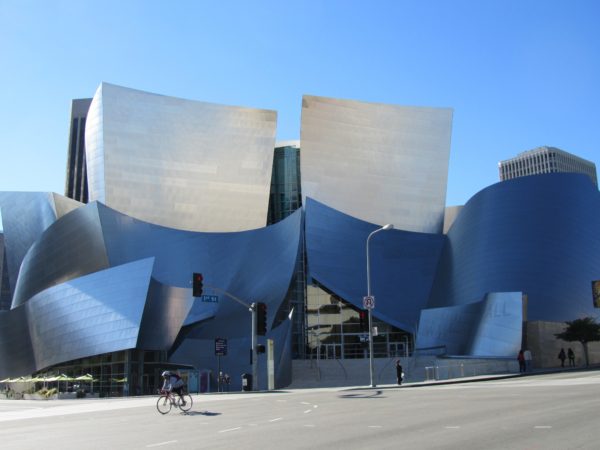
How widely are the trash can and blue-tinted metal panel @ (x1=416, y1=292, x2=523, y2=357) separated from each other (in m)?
11.0

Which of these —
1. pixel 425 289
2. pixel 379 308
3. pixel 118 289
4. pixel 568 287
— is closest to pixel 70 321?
pixel 118 289

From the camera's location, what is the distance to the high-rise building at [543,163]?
148875 millimetres

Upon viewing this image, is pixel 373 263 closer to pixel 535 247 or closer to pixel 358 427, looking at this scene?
pixel 535 247

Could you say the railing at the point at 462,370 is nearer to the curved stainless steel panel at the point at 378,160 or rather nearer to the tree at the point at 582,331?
the tree at the point at 582,331

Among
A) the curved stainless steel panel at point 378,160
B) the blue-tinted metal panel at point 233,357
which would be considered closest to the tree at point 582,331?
the blue-tinted metal panel at point 233,357

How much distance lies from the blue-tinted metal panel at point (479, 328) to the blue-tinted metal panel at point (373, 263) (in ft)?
21.9

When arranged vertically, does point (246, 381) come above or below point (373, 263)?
below

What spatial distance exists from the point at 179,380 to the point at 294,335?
29.1 meters

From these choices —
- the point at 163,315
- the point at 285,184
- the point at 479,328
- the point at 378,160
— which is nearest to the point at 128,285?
the point at 163,315

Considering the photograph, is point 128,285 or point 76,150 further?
point 76,150

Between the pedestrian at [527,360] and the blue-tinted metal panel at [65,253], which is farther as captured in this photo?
the blue-tinted metal panel at [65,253]

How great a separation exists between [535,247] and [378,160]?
1607 centimetres

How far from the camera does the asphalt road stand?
28.4 feet

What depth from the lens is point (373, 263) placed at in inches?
1845
